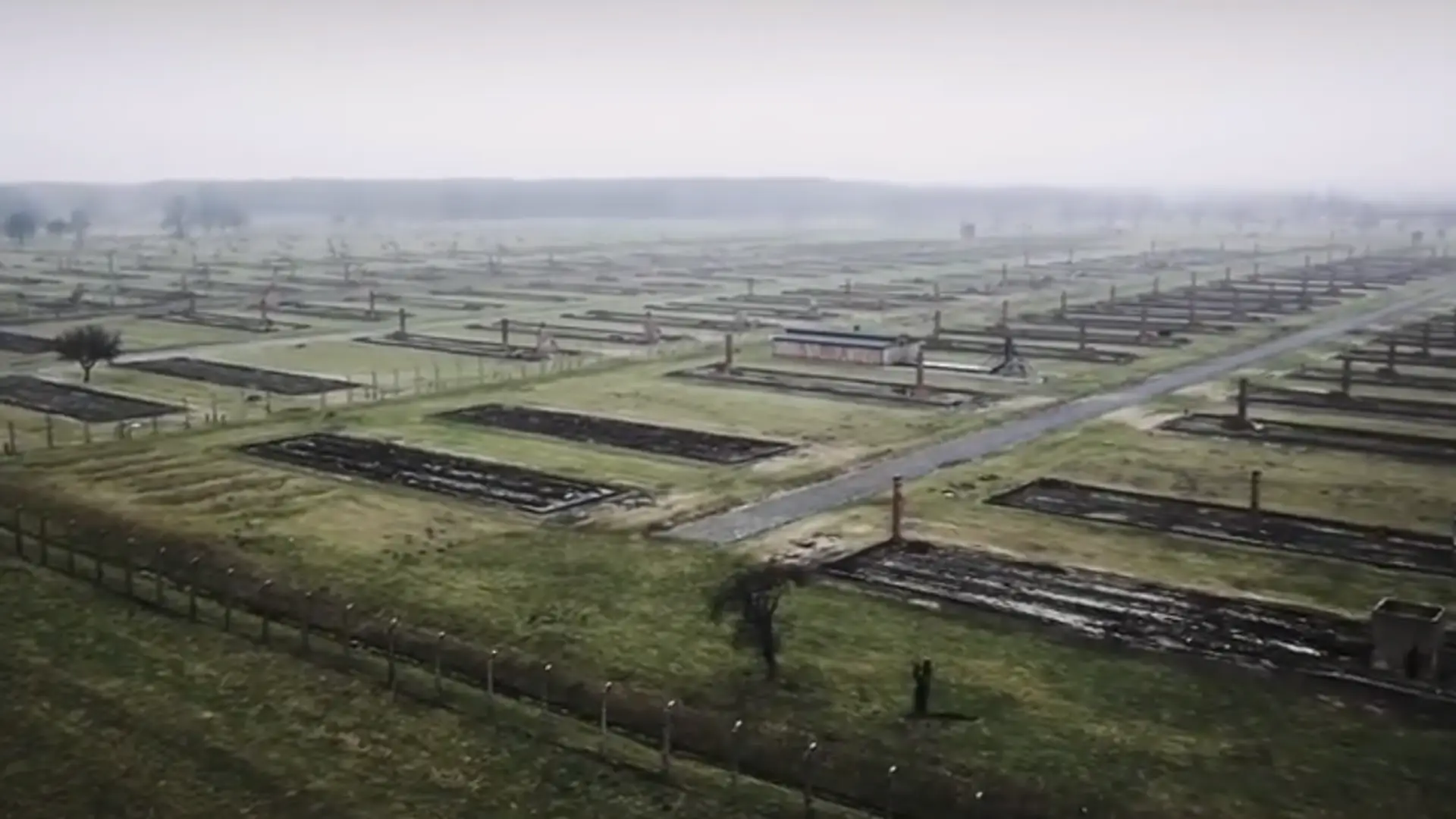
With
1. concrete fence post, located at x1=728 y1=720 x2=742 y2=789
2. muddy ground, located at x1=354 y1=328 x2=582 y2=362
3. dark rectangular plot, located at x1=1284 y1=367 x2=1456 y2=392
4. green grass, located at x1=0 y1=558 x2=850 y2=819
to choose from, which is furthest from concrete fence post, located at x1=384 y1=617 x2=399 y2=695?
dark rectangular plot, located at x1=1284 y1=367 x2=1456 y2=392

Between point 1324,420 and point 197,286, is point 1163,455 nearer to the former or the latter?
point 1324,420

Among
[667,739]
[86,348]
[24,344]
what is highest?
[86,348]

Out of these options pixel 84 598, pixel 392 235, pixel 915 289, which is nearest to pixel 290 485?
pixel 84 598

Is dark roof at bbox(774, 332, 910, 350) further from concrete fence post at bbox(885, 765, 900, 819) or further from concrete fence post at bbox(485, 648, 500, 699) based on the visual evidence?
concrete fence post at bbox(885, 765, 900, 819)

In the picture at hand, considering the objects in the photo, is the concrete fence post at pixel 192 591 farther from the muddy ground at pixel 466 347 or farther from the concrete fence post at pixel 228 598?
the muddy ground at pixel 466 347

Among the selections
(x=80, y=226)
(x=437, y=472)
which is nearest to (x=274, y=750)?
(x=437, y=472)

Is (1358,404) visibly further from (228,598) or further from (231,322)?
(231,322)

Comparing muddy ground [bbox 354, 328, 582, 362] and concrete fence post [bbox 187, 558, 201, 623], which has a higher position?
muddy ground [bbox 354, 328, 582, 362]

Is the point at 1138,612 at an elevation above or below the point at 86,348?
below
